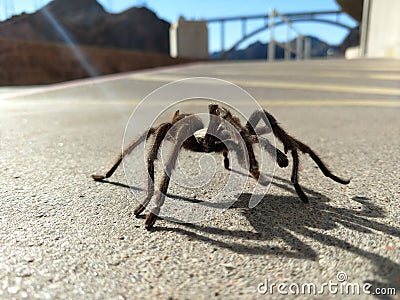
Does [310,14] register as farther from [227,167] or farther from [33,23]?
[227,167]

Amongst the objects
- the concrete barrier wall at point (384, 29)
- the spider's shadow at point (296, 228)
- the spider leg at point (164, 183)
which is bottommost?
the spider's shadow at point (296, 228)

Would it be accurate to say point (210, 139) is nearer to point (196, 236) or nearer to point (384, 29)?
point (196, 236)

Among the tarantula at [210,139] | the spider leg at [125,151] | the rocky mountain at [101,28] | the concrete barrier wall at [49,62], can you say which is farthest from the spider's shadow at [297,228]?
the rocky mountain at [101,28]

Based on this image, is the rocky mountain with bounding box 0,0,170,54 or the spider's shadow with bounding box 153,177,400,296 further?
the rocky mountain with bounding box 0,0,170,54

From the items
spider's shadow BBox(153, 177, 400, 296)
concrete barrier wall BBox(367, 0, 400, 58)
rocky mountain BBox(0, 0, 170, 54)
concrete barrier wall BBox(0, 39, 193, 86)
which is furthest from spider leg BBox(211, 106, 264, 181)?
rocky mountain BBox(0, 0, 170, 54)

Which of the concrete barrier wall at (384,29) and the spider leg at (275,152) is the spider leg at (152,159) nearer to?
the spider leg at (275,152)

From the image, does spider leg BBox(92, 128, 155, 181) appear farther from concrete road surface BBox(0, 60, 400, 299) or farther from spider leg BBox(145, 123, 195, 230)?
spider leg BBox(145, 123, 195, 230)

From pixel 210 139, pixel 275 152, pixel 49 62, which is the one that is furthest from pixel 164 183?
pixel 49 62
